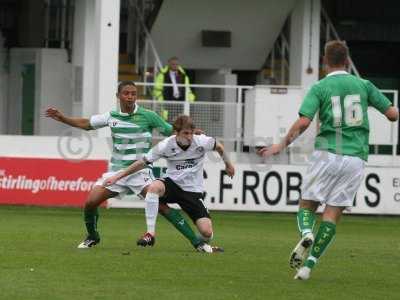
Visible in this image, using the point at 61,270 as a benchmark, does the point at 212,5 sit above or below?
above

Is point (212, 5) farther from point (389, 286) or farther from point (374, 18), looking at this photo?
point (389, 286)

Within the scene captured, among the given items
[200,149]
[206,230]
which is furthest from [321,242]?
[200,149]

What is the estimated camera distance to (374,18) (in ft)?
114

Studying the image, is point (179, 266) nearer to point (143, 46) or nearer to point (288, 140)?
point (288, 140)

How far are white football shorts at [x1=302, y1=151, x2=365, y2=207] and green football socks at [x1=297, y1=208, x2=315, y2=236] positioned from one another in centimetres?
14

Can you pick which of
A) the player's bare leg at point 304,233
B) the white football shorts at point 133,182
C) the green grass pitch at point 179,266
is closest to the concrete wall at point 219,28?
the green grass pitch at point 179,266

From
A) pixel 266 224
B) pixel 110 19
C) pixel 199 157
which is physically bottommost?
pixel 266 224

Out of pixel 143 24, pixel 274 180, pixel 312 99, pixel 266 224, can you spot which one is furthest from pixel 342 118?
pixel 143 24

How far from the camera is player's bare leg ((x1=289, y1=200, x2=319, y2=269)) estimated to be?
10977 mm

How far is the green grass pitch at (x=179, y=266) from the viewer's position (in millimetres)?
10281

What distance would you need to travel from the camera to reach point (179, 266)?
40.4 feet

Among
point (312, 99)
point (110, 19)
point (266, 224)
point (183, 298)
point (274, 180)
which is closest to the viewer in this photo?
point (183, 298)

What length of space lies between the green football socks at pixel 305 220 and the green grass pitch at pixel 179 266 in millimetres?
458

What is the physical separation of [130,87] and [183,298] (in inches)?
184
